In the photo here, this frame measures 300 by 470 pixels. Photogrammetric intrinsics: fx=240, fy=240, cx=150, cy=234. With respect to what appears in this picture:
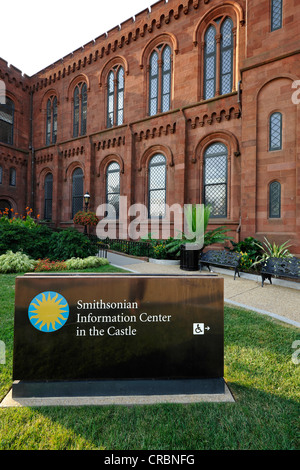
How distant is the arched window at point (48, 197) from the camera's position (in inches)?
923

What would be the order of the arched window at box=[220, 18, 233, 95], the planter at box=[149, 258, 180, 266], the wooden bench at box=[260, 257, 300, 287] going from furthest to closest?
1. the arched window at box=[220, 18, 233, 95]
2. the planter at box=[149, 258, 180, 266]
3. the wooden bench at box=[260, 257, 300, 287]

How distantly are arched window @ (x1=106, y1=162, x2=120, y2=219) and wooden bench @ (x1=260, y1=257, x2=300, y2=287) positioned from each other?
12679mm

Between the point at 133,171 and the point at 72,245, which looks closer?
the point at 72,245

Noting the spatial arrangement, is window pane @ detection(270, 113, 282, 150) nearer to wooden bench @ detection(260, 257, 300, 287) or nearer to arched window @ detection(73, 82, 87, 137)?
wooden bench @ detection(260, 257, 300, 287)

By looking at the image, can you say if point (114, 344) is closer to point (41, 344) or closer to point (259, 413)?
point (41, 344)

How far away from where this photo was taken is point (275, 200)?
35.2ft

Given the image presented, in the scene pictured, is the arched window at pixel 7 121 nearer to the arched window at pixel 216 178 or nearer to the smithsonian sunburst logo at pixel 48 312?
the arched window at pixel 216 178

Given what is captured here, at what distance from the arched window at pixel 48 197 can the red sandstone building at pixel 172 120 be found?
0.33 ft

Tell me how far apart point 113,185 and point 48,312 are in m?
17.3

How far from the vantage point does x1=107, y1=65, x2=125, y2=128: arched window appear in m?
18.8

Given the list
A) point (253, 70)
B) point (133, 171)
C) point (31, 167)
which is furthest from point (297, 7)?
point (31, 167)

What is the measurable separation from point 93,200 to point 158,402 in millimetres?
18400

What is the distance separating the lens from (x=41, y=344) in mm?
2566

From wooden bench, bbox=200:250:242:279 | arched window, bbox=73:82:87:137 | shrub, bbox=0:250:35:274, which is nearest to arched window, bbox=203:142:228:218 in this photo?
wooden bench, bbox=200:250:242:279
